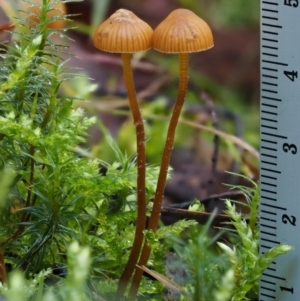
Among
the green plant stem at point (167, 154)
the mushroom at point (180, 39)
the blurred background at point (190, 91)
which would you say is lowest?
the blurred background at point (190, 91)

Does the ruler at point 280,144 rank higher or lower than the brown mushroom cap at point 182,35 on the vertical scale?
lower

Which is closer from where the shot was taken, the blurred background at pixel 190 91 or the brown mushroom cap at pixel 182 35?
the brown mushroom cap at pixel 182 35

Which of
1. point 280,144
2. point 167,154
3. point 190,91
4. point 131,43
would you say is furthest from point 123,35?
point 190,91

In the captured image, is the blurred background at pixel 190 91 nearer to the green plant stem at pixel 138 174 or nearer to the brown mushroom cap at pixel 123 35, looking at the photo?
the green plant stem at pixel 138 174

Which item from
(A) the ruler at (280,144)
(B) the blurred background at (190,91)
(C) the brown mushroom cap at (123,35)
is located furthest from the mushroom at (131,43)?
(B) the blurred background at (190,91)

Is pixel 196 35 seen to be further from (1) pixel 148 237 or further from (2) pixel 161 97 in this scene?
(2) pixel 161 97

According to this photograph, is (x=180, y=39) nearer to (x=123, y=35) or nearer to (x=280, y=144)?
(x=123, y=35)
